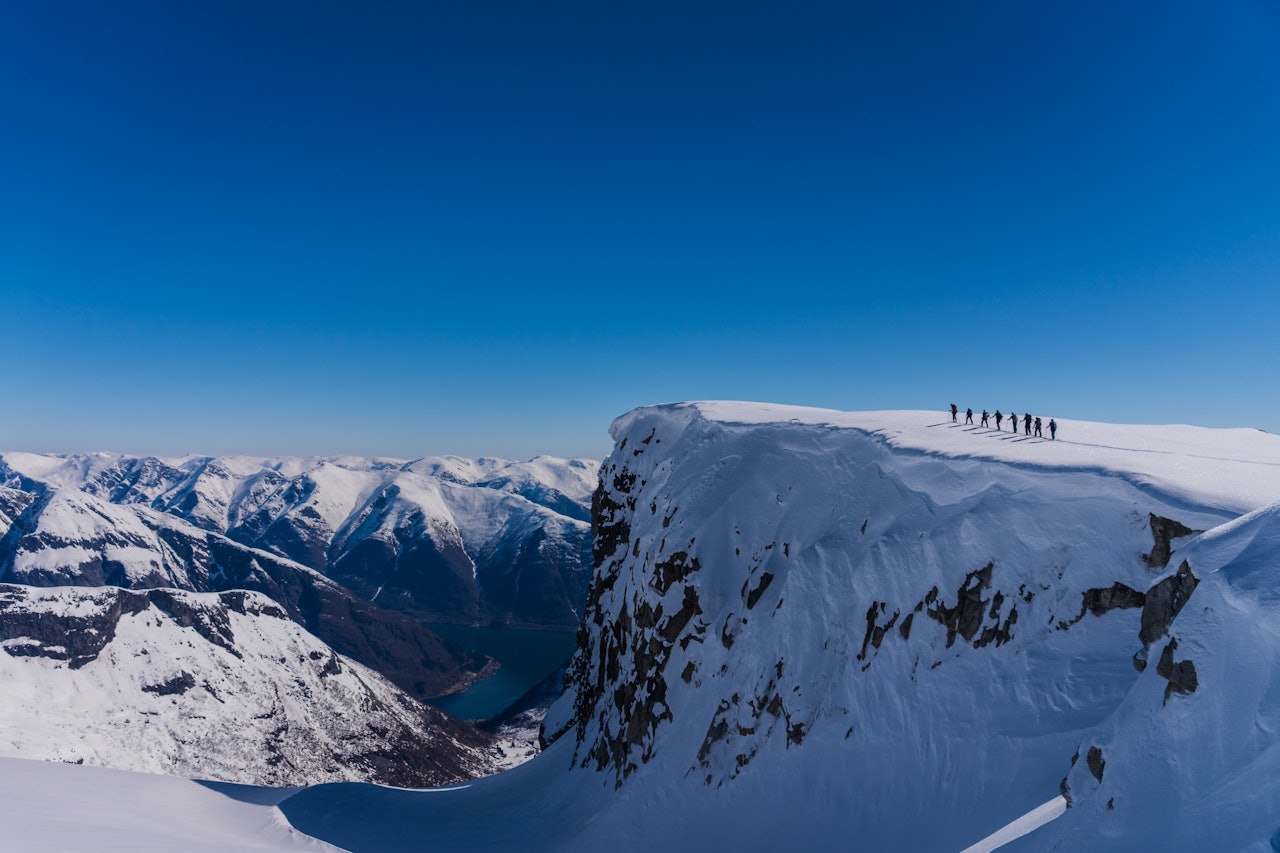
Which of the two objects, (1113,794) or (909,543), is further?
(909,543)

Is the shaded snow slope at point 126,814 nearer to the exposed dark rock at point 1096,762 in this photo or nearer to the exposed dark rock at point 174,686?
the exposed dark rock at point 1096,762

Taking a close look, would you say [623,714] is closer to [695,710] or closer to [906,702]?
[695,710]

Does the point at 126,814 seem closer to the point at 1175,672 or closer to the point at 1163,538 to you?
the point at 1175,672

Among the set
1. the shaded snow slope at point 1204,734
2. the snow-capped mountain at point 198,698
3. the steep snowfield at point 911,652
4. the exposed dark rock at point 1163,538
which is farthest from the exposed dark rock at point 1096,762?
the snow-capped mountain at point 198,698

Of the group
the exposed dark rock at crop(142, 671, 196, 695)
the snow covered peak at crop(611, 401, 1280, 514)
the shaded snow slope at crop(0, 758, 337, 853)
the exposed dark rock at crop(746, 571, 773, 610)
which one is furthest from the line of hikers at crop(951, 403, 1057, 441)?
the exposed dark rock at crop(142, 671, 196, 695)

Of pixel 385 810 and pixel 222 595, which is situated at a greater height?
pixel 385 810

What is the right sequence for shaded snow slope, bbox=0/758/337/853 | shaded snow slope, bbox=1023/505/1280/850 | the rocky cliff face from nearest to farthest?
1. shaded snow slope, bbox=1023/505/1280/850
2. the rocky cliff face
3. shaded snow slope, bbox=0/758/337/853

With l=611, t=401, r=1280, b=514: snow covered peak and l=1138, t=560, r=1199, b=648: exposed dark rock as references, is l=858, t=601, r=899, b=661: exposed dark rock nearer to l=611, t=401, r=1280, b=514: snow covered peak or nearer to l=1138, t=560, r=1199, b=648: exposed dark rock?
l=611, t=401, r=1280, b=514: snow covered peak

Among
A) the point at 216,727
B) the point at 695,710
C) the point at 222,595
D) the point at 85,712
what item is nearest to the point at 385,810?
the point at 695,710
